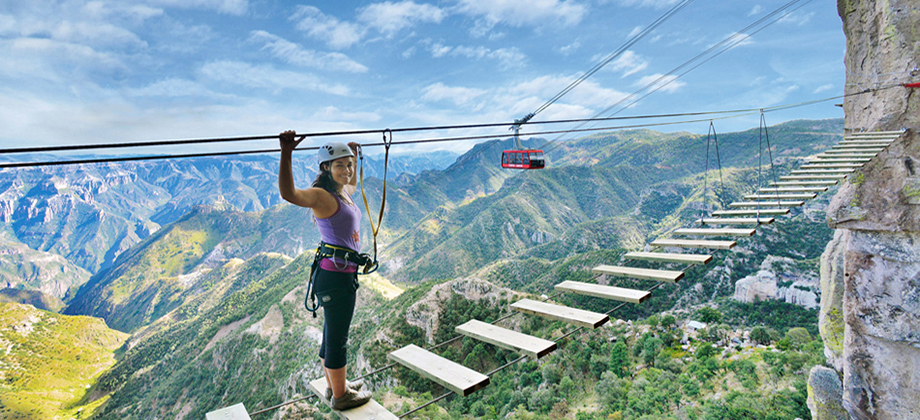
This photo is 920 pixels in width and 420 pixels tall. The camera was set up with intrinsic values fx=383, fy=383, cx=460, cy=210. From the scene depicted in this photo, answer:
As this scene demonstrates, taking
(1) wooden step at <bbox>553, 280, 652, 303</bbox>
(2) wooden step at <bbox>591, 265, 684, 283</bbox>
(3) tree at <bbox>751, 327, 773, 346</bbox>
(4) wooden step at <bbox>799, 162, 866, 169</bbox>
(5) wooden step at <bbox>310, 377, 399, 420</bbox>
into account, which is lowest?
(3) tree at <bbox>751, 327, 773, 346</bbox>

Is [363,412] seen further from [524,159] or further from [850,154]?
[524,159]

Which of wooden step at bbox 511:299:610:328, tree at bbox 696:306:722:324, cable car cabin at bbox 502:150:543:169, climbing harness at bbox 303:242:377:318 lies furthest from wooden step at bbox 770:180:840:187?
tree at bbox 696:306:722:324

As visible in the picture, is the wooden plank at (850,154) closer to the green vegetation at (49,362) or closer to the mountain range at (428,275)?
the mountain range at (428,275)

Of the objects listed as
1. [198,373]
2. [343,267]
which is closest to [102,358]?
[198,373]

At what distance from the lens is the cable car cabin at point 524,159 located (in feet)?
69.3

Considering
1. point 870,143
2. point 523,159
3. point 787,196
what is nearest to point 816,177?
point 787,196

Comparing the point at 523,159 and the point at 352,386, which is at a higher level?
the point at 523,159

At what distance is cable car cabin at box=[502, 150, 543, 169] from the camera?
21125 millimetres

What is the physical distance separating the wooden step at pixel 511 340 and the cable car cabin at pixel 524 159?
663 inches

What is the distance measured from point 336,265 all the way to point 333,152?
1155mm

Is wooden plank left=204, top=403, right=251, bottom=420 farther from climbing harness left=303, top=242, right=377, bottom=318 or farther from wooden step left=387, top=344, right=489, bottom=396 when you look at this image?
wooden step left=387, top=344, right=489, bottom=396

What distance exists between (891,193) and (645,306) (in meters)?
62.2

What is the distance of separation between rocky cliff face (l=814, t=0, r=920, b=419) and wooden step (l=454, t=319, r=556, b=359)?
10.7 metres

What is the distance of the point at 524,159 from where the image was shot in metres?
21.5
